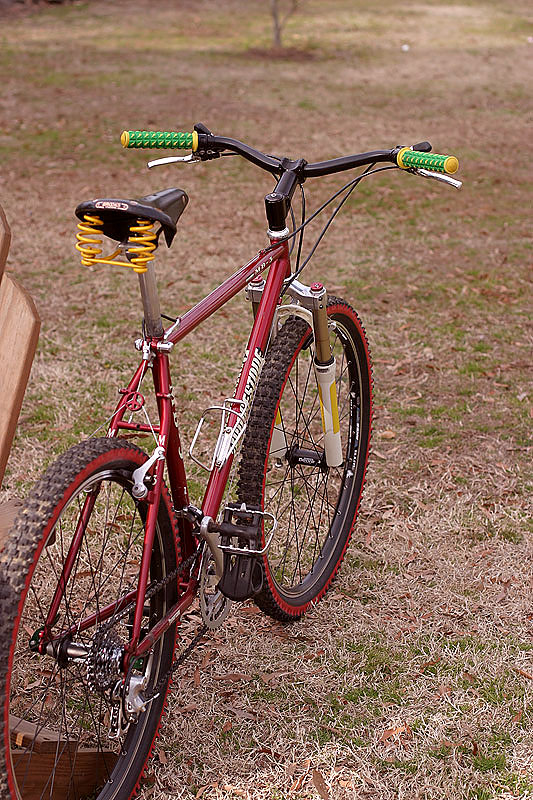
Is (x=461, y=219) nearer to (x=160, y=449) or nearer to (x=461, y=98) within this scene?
(x=461, y=98)

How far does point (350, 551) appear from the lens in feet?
12.7

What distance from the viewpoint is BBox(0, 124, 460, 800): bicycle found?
2.18 meters

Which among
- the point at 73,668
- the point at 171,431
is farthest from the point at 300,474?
the point at 73,668

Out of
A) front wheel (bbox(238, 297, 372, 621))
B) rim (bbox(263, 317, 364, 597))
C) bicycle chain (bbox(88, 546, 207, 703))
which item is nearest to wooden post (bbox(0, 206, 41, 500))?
bicycle chain (bbox(88, 546, 207, 703))

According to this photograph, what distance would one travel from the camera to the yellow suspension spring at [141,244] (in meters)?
2.20

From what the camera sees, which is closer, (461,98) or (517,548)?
(517,548)

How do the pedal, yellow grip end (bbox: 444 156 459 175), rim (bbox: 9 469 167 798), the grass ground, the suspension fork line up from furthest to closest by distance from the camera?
the suspension fork, the grass ground, the pedal, yellow grip end (bbox: 444 156 459 175), rim (bbox: 9 469 167 798)

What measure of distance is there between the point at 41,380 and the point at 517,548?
2.96 metres

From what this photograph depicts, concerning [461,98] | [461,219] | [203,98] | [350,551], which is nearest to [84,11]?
[203,98]

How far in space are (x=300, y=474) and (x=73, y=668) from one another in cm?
157

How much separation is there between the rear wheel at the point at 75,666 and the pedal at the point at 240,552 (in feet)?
0.86

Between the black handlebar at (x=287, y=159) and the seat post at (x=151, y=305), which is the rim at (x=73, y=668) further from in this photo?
the black handlebar at (x=287, y=159)

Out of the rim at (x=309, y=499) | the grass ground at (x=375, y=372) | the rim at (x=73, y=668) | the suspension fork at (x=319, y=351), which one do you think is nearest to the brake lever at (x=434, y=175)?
the suspension fork at (x=319, y=351)

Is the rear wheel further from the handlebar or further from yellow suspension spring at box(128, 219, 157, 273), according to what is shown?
the handlebar
